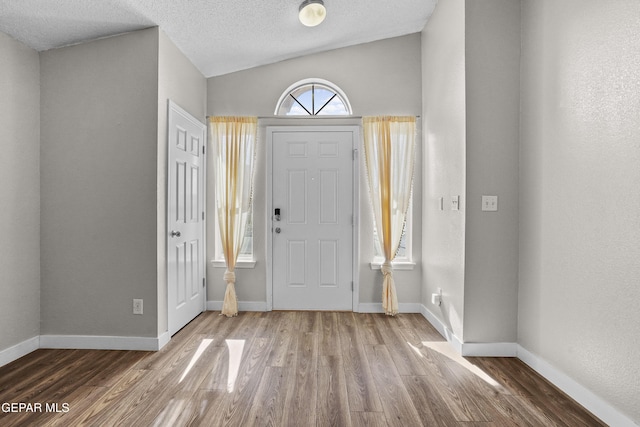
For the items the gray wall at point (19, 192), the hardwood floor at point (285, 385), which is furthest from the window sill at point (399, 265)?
the gray wall at point (19, 192)

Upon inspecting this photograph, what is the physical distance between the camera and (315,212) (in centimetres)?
402

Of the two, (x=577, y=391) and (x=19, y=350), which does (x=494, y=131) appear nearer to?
(x=577, y=391)

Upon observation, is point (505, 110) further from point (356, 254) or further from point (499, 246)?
point (356, 254)

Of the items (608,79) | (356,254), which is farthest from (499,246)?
(356,254)

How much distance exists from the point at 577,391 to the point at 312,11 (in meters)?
3.15

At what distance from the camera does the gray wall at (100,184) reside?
9.63ft

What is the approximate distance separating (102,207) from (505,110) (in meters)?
3.23

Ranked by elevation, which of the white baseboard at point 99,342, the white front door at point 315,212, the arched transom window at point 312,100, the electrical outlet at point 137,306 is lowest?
the white baseboard at point 99,342

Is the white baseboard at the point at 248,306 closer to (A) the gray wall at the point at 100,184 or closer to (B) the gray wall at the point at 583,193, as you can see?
(A) the gray wall at the point at 100,184

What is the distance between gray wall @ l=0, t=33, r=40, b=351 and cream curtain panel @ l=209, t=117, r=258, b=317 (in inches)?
61.5

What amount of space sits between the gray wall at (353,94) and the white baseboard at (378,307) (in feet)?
0.15

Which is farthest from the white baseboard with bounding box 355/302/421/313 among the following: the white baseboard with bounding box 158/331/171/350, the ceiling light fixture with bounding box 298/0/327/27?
the ceiling light fixture with bounding box 298/0/327/27

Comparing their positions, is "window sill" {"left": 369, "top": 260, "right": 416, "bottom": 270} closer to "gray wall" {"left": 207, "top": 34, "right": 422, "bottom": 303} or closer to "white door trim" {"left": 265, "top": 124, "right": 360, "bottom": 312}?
"gray wall" {"left": 207, "top": 34, "right": 422, "bottom": 303}

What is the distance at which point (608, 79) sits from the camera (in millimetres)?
1967
